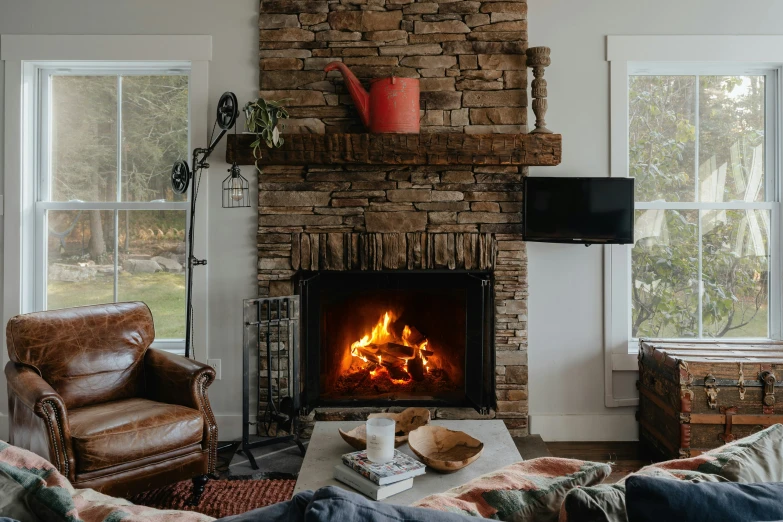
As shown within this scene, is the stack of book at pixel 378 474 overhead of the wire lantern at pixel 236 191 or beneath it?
beneath

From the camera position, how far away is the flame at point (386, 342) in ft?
11.4

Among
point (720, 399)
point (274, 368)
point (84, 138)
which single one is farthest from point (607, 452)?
point (84, 138)

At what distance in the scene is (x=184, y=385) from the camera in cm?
255

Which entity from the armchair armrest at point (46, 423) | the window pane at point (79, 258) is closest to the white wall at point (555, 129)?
the window pane at point (79, 258)

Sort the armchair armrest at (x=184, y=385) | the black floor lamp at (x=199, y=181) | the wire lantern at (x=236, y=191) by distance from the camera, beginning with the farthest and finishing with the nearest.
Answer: the wire lantern at (x=236, y=191) → the black floor lamp at (x=199, y=181) → the armchair armrest at (x=184, y=385)

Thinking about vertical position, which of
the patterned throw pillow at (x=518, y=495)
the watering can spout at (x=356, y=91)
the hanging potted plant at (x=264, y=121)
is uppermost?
the watering can spout at (x=356, y=91)

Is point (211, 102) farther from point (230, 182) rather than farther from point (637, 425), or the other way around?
point (637, 425)

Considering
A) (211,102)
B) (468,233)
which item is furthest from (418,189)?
(211,102)

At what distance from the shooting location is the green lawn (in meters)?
3.43

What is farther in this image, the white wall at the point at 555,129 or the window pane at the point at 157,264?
the window pane at the point at 157,264

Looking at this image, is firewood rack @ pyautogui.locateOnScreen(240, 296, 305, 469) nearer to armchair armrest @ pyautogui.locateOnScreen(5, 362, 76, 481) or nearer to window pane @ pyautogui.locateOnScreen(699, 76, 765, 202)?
armchair armrest @ pyautogui.locateOnScreen(5, 362, 76, 481)

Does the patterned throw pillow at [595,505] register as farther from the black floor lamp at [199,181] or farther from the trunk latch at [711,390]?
the black floor lamp at [199,181]

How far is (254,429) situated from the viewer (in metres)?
3.26

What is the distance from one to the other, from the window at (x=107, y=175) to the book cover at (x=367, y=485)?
2003mm
